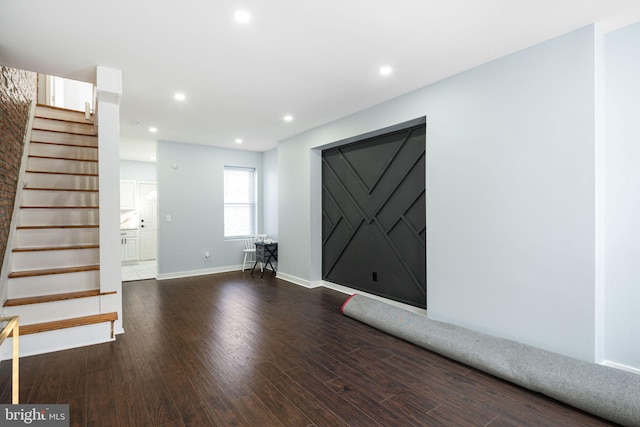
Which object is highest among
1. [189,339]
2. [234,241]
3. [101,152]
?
[101,152]

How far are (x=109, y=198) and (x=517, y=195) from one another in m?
3.88

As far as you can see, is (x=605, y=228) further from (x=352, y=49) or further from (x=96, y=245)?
(x=96, y=245)

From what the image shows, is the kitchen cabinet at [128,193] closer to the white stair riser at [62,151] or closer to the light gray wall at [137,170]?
the light gray wall at [137,170]

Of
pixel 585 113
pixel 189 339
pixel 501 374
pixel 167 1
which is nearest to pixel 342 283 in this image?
pixel 189 339

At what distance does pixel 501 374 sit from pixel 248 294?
354cm

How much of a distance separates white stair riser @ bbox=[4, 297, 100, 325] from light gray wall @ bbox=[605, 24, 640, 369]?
4620 mm

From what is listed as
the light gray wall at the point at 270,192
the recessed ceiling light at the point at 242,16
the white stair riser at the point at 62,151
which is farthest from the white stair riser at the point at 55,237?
the light gray wall at the point at 270,192

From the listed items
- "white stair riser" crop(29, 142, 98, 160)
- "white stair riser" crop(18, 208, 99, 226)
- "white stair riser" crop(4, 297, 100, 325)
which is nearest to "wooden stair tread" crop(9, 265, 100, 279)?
"white stair riser" crop(4, 297, 100, 325)

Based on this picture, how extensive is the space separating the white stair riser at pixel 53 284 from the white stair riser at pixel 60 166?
5.83 ft

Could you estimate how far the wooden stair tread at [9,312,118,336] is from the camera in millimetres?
2814

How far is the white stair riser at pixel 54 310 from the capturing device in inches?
Result: 114

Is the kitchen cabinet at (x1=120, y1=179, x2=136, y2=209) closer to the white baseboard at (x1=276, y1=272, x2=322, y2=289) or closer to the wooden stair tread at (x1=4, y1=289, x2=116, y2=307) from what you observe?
the white baseboard at (x1=276, y1=272, x2=322, y2=289)

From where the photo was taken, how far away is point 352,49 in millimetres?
2736

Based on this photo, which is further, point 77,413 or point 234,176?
point 234,176
